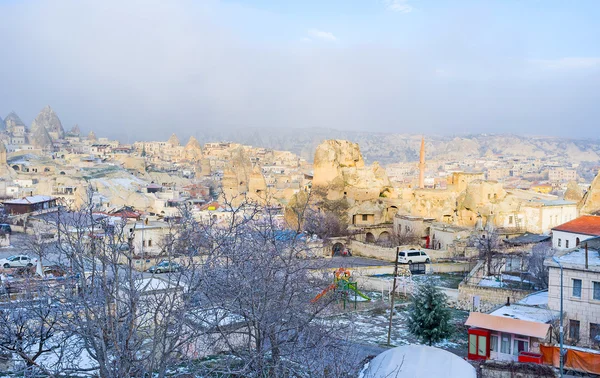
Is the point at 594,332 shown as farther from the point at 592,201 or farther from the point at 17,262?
the point at 592,201

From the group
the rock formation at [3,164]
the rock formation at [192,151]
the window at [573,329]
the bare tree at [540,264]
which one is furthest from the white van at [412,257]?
the rock formation at [192,151]

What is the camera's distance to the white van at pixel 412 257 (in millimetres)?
22891

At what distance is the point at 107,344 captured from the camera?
23.6 ft

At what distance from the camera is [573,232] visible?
21.9 m

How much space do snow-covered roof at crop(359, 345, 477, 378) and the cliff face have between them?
25.0 meters

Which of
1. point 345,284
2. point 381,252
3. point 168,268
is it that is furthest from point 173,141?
point 168,268

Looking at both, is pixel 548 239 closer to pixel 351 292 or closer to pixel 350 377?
pixel 351 292

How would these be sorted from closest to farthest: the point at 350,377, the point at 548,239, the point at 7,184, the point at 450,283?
the point at 350,377, the point at 450,283, the point at 548,239, the point at 7,184

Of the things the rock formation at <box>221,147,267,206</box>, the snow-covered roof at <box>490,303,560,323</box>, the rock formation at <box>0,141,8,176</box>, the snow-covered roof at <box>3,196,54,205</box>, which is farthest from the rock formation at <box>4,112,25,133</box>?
the snow-covered roof at <box>490,303,560,323</box>

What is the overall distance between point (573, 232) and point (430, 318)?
10904 millimetres

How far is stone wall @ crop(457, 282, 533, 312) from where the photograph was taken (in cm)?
1620

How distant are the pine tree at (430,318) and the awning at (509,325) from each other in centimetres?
88

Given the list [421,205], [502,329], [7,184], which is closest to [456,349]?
[502,329]

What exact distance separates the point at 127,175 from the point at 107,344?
60224mm
